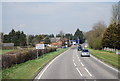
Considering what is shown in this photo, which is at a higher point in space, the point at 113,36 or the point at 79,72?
the point at 113,36

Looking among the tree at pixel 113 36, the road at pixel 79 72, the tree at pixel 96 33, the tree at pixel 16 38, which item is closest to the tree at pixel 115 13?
the tree at pixel 113 36

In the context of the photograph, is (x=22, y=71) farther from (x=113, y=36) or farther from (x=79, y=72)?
(x=113, y=36)

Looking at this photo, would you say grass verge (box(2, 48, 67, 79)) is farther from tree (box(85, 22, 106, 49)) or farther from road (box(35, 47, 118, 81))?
tree (box(85, 22, 106, 49))

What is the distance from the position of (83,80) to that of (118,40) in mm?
43517

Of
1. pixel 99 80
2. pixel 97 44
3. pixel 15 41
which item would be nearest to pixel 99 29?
pixel 97 44

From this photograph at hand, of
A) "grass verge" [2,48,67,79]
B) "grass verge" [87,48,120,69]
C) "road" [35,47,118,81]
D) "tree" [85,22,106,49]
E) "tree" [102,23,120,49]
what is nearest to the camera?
"grass verge" [2,48,67,79]

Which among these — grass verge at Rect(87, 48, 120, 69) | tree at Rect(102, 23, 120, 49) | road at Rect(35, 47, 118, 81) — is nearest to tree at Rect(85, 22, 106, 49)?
tree at Rect(102, 23, 120, 49)

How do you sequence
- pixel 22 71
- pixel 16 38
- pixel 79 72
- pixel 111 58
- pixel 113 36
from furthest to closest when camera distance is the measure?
pixel 16 38, pixel 113 36, pixel 111 58, pixel 79 72, pixel 22 71

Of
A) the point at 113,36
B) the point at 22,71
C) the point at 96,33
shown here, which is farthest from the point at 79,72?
the point at 96,33

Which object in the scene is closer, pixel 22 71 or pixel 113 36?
pixel 22 71

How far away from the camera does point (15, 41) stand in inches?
4119

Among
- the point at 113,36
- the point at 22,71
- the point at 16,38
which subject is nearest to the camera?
the point at 22,71

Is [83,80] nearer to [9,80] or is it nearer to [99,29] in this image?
[9,80]

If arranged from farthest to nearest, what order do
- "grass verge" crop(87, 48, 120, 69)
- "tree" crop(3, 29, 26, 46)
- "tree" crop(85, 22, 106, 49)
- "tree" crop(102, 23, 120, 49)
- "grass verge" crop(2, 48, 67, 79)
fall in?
"tree" crop(3, 29, 26, 46) < "tree" crop(85, 22, 106, 49) < "tree" crop(102, 23, 120, 49) < "grass verge" crop(87, 48, 120, 69) < "grass verge" crop(2, 48, 67, 79)
